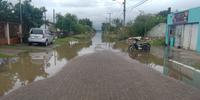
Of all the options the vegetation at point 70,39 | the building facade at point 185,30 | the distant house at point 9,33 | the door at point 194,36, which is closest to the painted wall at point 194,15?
the building facade at point 185,30

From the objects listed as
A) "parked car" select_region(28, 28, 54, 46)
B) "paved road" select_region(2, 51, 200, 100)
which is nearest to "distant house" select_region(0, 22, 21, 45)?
"parked car" select_region(28, 28, 54, 46)

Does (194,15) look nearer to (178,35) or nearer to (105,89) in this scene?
(178,35)

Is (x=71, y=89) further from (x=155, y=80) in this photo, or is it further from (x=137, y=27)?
(x=137, y=27)

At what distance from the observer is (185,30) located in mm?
29750

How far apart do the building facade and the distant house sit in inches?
700

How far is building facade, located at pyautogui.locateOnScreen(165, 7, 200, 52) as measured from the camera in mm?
26406

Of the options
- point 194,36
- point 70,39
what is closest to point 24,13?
point 70,39

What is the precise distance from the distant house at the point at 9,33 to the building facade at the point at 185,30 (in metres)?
17.8

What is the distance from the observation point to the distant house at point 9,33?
27130 millimetres

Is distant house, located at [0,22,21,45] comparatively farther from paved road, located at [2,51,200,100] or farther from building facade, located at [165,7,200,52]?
paved road, located at [2,51,200,100]

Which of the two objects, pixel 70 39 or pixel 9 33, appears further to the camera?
pixel 70 39

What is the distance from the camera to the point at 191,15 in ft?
90.8

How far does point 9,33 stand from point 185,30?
60.2 ft

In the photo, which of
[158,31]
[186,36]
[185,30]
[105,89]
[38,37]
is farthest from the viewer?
[158,31]
